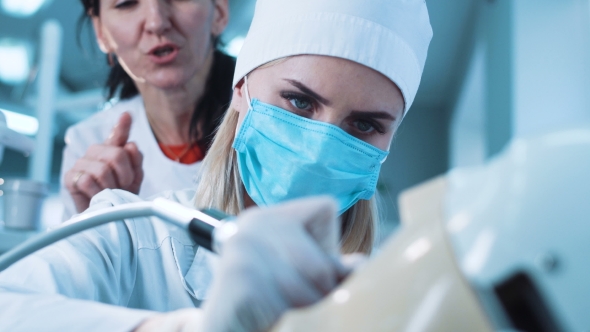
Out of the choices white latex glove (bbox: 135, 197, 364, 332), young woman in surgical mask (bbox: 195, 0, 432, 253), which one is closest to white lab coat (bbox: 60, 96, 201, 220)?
young woman in surgical mask (bbox: 195, 0, 432, 253)

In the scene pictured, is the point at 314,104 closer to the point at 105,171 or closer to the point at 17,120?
the point at 105,171

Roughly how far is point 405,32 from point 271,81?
0.32m

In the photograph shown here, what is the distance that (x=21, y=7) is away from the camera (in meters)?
4.29

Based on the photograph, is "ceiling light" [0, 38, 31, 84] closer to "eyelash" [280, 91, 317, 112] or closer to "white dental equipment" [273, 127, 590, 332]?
"eyelash" [280, 91, 317, 112]

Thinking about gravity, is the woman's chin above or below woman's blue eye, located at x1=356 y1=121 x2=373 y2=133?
above

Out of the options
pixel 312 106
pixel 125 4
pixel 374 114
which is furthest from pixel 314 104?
pixel 125 4

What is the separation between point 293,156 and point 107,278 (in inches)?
15.6

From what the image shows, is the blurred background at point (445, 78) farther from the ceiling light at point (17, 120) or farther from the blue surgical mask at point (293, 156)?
the blue surgical mask at point (293, 156)

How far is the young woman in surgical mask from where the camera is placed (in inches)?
41.6

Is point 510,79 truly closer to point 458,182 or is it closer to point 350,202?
point 350,202

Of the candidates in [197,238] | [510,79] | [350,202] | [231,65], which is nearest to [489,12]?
[510,79]

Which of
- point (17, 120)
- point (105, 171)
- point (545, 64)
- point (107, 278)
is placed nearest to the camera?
point (107, 278)

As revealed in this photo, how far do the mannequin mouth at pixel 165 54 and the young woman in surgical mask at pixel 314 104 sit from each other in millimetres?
372

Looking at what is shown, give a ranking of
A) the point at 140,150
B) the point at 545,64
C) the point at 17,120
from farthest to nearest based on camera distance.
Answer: the point at 545,64 → the point at 17,120 → the point at 140,150
